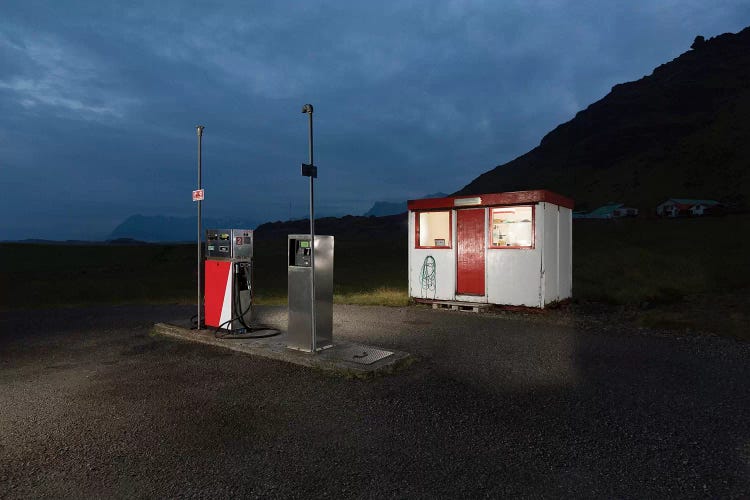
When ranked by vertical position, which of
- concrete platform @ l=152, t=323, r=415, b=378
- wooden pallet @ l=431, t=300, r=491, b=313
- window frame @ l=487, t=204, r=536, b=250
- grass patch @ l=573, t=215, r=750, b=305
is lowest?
concrete platform @ l=152, t=323, r=415, b=378

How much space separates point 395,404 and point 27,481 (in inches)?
120

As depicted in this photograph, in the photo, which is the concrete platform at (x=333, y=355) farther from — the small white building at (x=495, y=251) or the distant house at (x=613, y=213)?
the distant house at (x=613, y=213)

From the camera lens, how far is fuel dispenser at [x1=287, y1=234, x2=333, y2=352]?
6.50 meters

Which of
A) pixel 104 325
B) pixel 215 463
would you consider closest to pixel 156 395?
pixel 215 463

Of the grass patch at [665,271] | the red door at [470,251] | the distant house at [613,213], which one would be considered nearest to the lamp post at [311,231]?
the red door at [470,251]

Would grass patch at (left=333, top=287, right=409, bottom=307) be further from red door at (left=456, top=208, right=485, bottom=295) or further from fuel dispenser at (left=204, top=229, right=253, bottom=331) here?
fuel dispenser at (left=204, top=229, right=253, bottom=331)

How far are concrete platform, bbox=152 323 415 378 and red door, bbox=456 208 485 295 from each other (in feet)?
15.6

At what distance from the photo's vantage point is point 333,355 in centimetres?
623

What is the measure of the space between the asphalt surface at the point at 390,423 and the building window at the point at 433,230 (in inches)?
192

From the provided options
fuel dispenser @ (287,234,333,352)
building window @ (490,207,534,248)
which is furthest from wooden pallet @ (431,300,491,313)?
fuel dispenser @ (287,234,333,352)

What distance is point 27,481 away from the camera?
3.26 metres

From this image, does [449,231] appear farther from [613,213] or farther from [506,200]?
[613,213]

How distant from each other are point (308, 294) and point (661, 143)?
145 m

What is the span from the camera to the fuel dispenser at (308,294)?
21.3 ft
